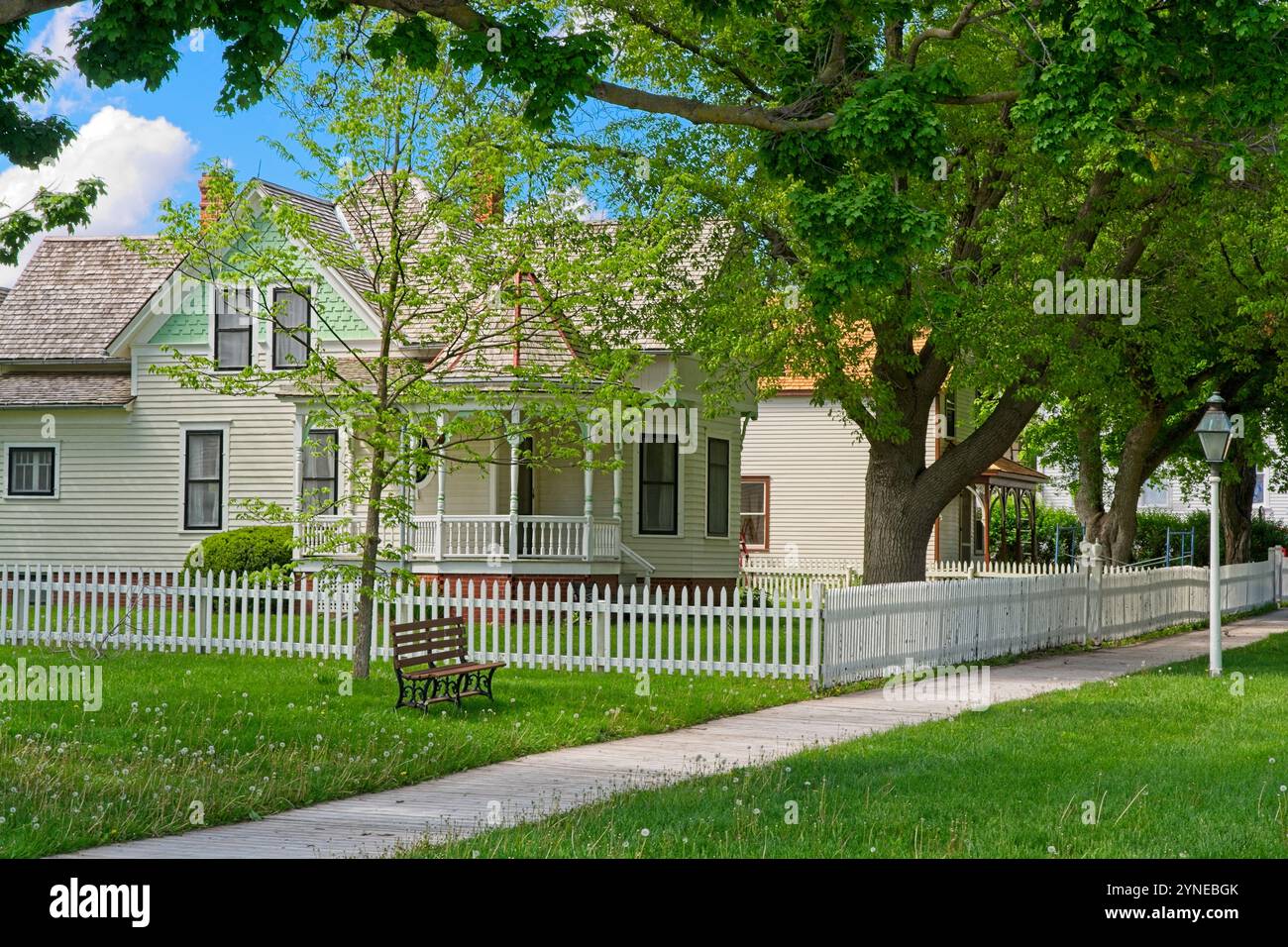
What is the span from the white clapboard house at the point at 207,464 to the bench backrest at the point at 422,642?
493 inches

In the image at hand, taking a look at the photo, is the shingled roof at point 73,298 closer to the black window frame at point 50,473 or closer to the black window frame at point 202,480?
the black window frame at point 50,473

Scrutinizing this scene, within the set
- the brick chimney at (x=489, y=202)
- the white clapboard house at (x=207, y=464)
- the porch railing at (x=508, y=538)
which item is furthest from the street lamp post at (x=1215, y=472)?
the porch railing at (x=508, y=538)

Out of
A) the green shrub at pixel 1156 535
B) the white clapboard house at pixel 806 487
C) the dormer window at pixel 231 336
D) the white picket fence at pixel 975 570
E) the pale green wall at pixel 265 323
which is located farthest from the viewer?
the green shrub at pixel 1156 535

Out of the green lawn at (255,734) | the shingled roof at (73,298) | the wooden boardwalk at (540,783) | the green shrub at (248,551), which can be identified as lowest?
the wooden boardwalk at (540,783)

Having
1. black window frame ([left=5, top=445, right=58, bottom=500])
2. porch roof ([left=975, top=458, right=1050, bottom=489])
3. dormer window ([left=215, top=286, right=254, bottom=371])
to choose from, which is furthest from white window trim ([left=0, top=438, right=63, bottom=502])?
porch roof ([left=975, top=458, right=1050, bottom=489])

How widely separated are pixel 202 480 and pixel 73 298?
238 inches

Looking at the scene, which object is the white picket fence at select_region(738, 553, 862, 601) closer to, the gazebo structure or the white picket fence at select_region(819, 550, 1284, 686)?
the gazebo structure

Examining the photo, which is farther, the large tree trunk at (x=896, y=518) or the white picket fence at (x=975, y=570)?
the white picket fence at (x=975, y=570)

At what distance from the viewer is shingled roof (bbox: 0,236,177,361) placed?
106 ft

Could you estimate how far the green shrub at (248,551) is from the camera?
28500 mm

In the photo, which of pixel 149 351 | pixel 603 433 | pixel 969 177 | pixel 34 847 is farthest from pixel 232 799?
pixel 149 351

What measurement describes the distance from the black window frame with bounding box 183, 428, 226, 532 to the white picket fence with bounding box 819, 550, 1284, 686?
53.8 feet

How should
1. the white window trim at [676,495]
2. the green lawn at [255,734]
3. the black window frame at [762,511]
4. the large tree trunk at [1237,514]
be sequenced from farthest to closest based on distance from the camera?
the black window frame at [762,511] → the large tree trunk at [1237,514] → the white window trim at [676,495] → the green lawn at [255,734]

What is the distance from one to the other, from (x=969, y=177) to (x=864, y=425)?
417cm
